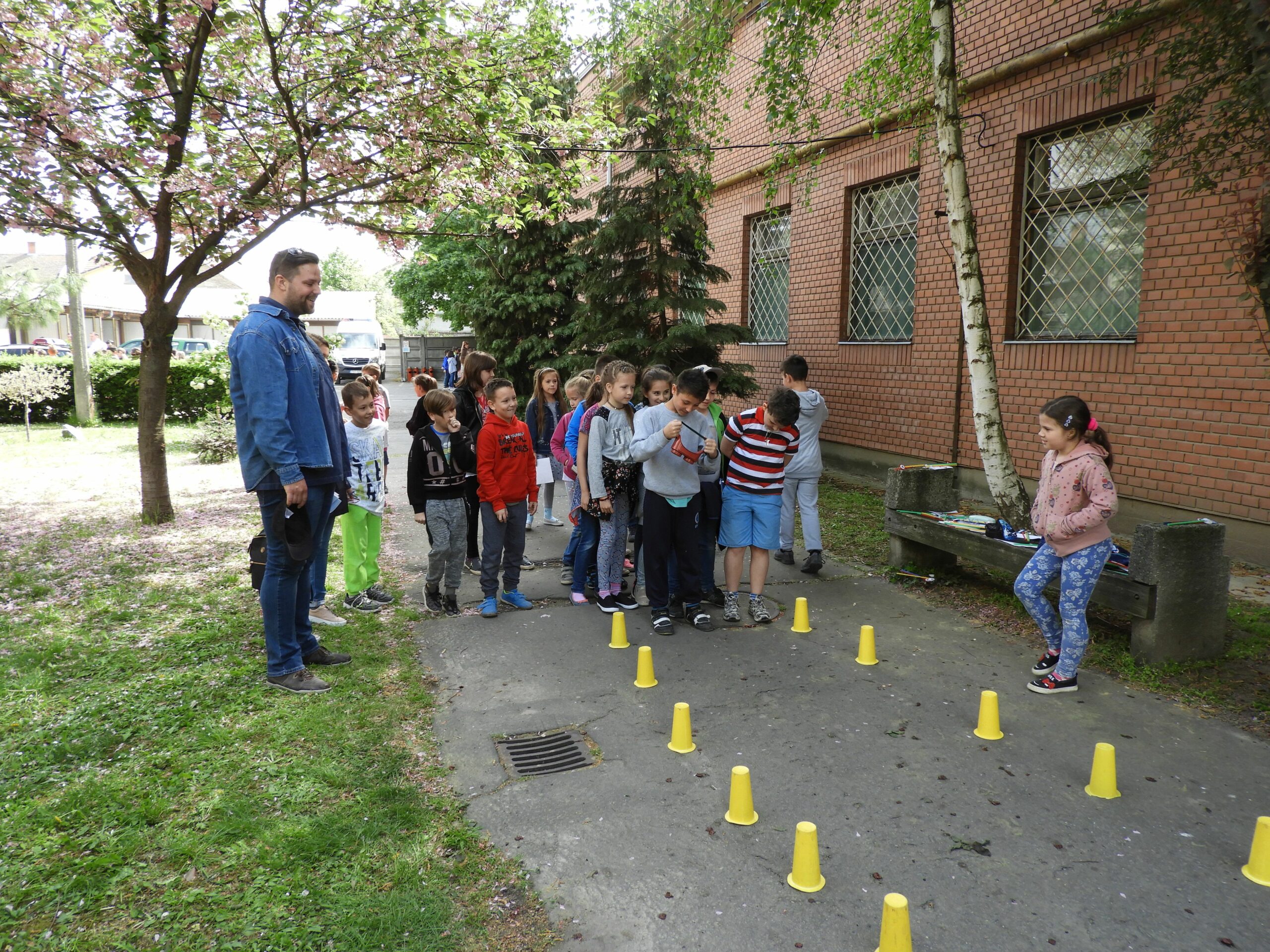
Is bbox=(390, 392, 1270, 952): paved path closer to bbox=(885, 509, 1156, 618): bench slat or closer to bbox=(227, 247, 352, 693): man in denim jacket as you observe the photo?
bbox=(885, 509, 1156, 618): bench slat

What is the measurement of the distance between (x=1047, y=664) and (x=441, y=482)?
4253 mm

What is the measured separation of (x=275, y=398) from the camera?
436cm

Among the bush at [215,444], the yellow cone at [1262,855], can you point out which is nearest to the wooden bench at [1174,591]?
the yellow cone at [1262,855]

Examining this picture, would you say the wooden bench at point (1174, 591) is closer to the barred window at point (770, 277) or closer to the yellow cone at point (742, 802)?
the yellow cone at point (742, 802)

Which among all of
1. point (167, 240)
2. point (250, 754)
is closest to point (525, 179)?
point (167, 240)

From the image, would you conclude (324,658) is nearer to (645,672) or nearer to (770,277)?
(645,672)

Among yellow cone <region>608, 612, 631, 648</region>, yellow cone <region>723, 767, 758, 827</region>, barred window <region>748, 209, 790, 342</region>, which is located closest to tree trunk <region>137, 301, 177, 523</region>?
yellow cone <region>608, 612, 631, 648</region>

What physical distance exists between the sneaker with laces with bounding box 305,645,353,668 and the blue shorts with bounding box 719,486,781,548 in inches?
108

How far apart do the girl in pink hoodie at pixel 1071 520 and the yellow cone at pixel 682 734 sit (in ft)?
7.28

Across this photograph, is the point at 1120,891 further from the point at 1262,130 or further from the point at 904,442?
the point at 904,442

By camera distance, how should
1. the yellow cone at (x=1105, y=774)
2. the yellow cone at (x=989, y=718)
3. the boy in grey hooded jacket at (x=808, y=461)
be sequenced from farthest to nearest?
the boy in grey hooded jacket at (x=808, y=461) → the yellow cone at (x=989, y=718) → the yellow cone at (x=1105, y=774)

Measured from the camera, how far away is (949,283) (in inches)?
400

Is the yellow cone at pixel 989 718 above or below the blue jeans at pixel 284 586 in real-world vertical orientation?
below

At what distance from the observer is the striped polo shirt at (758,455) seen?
5.92 meters
